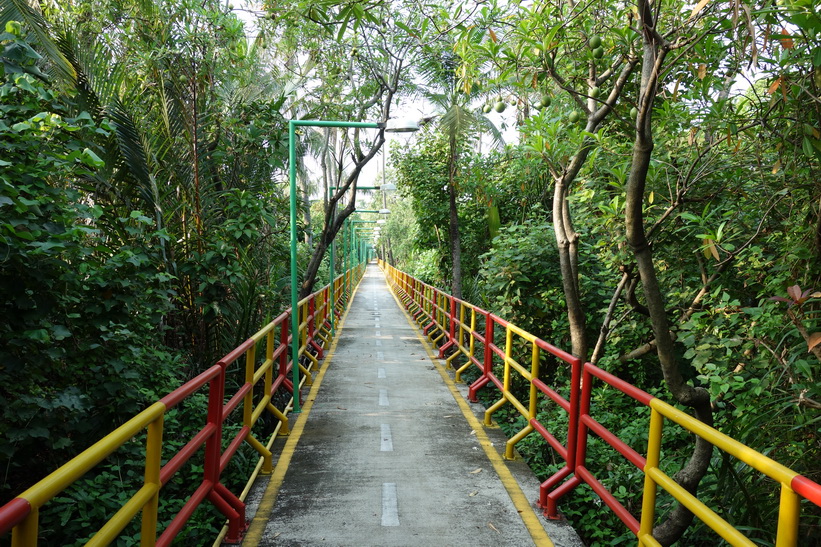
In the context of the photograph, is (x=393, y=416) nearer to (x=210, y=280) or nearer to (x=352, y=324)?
(x=210, y=280)

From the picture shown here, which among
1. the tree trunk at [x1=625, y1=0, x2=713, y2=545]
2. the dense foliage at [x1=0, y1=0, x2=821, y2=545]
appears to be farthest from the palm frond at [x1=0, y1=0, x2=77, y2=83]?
the tree trunk at [x1=625, y1=0, x2=713, y2=545]

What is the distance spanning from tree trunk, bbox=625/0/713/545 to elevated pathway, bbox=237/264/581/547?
89 cm

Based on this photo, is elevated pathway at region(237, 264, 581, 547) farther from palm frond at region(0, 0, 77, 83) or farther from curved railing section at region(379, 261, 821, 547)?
palm frond at region(0, 0, 77, 83)

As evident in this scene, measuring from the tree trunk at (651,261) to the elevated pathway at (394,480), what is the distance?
0.89 meters

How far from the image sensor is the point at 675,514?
4.33m

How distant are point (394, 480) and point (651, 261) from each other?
2853 mm

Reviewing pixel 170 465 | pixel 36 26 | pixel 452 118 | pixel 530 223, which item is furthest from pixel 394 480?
pixel 452 118

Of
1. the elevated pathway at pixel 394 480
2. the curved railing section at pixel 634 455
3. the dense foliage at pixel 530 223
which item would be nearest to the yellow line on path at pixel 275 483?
the elevated pathway at pixel 394 480

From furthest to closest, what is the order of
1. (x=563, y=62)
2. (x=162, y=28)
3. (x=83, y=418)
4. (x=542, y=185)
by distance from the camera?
(x=542, y=185) < (x=162, y=28) < (x=563, y=62) < (x=83, y=418)

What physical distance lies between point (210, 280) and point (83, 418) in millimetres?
2649

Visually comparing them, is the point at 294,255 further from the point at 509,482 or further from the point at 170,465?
the point at 170,465

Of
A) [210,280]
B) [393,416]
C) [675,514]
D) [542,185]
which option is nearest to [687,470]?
[675,514]

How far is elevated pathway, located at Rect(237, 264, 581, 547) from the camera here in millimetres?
4402

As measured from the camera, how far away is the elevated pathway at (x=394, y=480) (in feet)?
14.4
